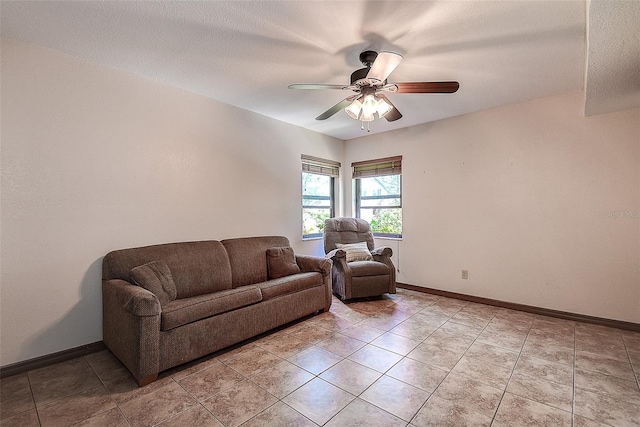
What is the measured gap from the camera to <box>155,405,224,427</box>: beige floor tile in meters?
1.64

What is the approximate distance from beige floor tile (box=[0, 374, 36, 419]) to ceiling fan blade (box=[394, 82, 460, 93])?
3.38 meters

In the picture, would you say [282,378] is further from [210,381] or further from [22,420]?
[22,420]

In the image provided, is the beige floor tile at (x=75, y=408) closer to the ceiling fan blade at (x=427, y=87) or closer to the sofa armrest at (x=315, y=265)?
the sofa armrest at (x=315, y=265)

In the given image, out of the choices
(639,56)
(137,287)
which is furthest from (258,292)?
(639,56)

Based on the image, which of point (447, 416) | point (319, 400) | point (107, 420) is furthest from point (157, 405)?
point (447, 416)

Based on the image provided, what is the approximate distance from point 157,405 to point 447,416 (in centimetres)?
178

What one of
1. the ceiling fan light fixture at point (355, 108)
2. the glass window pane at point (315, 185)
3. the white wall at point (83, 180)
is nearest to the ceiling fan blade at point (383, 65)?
the ceiling fan light fixture at point (355, 108)

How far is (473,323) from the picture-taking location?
10.1ft

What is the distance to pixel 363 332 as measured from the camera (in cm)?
288

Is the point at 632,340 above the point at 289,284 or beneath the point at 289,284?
beneath

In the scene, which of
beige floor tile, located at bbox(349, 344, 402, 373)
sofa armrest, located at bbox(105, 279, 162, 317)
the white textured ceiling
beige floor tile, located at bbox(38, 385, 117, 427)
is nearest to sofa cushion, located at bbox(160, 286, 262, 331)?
sofa armrest, located at bbox(105, 279, 162, 317)

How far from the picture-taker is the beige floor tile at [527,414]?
164cm

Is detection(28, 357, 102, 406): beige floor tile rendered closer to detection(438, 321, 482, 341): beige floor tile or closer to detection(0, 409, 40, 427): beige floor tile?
detection(0, 409, 40, 427): beige floor tile

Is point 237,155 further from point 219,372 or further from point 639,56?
point 639,56
